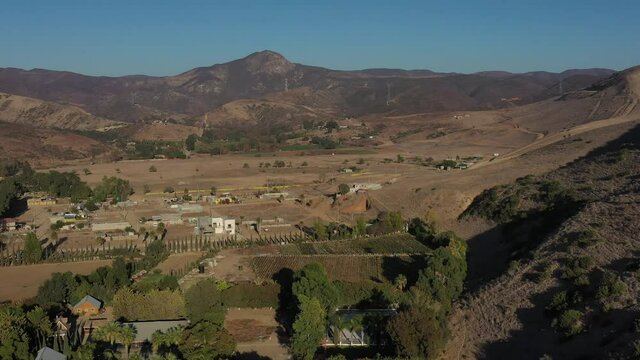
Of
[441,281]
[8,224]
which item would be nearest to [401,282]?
[441,281]

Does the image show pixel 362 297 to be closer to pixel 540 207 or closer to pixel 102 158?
pixel 540 207

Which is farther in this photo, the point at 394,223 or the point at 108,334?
the point at 394,223

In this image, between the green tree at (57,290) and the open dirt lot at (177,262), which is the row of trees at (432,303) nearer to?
the open dirt lot at (177,262)

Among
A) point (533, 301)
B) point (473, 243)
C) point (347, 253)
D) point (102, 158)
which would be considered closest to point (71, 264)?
point (347, 253)

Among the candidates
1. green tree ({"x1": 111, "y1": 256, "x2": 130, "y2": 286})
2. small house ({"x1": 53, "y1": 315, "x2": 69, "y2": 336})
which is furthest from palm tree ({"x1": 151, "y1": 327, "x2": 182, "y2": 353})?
green tree ({"x1": 111, "y1": 256, "x2": 130, "y2": 286})

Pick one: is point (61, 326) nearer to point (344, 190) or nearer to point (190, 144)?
point (344, 190)

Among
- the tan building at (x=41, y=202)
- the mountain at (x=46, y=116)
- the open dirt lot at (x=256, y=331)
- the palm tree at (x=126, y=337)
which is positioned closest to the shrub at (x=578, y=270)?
the open dirt lot at (x=256, y=331)

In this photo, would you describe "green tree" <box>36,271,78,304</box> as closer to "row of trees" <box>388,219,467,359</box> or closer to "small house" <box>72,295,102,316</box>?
"small house" <box>72,295,102,316</box>
